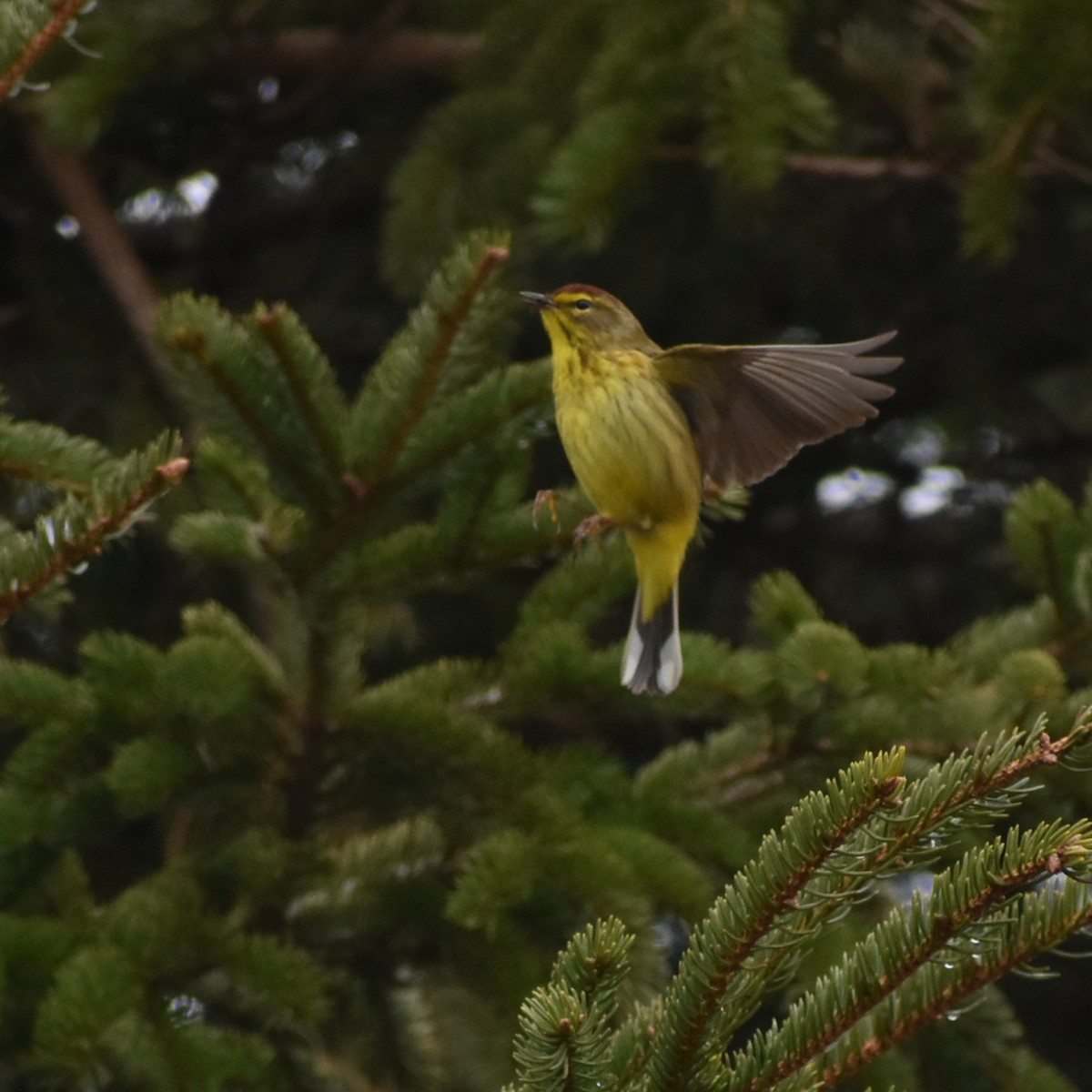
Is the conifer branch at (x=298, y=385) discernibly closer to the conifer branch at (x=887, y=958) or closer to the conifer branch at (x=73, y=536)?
the conifer branch at (x=73, y=536)

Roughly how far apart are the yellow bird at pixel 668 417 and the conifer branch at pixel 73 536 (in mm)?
1075

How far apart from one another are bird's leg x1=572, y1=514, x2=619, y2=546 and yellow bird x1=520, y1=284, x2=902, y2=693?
0.01m

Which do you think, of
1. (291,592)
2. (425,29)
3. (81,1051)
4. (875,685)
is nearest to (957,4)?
(425,29)

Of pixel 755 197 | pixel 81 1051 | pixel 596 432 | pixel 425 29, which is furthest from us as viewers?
pixel 425 29

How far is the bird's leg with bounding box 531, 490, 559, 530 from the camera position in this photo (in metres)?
2.33

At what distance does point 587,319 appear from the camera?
10.4 ft

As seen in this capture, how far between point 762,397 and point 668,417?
0.74 ft

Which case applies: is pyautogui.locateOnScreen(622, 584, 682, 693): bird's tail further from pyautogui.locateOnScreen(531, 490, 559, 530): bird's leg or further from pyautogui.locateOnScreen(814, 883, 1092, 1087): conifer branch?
pyautogui.locateOnScreen(814, 883, 1092, 1087): conifer branch

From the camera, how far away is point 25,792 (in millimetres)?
2271

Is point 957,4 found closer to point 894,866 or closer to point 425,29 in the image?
point 425,29

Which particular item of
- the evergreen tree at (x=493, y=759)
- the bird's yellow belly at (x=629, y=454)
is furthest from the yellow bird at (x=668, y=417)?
the evergreen tree at (x=493, y=759)

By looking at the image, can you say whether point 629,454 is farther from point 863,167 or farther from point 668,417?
point 863,167

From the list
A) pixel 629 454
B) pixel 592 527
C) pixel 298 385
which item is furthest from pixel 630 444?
pixel 298 385

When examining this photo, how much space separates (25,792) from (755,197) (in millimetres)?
2260
